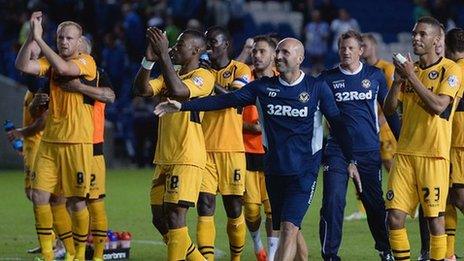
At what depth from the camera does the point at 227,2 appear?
3191 cm

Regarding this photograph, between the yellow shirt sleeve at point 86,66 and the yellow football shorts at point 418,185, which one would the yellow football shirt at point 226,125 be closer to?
the yellow shirt sleeve at point 86,66

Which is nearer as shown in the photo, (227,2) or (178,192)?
(178,192)

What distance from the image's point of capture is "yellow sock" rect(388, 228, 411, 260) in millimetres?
12367

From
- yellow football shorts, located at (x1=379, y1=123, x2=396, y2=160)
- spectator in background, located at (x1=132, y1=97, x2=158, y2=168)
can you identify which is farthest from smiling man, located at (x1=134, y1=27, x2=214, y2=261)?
spectator in background, located at (x1=132, y1=97, x2=158, y2=168)

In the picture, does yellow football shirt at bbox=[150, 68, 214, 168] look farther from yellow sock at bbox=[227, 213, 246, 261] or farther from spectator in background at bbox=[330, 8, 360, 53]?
spectator in background at bbox=[330, 8, 360, 53]

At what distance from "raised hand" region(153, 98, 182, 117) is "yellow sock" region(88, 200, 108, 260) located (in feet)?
8.93

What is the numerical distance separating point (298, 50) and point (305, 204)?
1.37 m

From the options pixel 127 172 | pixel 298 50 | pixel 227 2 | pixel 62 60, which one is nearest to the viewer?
pixel 298 50

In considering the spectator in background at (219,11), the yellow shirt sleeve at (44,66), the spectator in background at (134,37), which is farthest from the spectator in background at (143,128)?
the yellow shirt sleeve at (44,66)

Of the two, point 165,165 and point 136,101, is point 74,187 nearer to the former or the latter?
point 165,165

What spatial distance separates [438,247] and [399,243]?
373mm

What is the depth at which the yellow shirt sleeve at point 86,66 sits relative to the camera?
13680mm

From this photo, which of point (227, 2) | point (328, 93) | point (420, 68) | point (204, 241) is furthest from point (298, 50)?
point (227, 2)

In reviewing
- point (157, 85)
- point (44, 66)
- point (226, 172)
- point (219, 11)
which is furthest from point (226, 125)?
point (219, 11)
